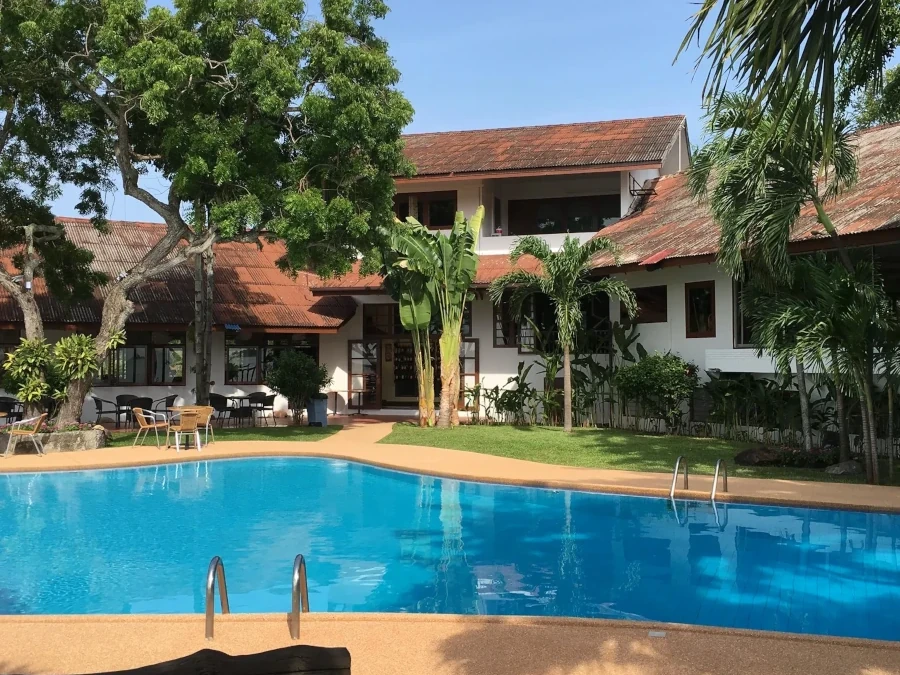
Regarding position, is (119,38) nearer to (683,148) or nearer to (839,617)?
(839,617)

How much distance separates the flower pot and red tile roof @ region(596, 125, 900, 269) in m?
7.52

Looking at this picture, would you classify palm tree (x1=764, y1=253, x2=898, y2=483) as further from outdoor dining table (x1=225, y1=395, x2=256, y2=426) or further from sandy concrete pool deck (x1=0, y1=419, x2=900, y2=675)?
outdoor dining table (x1=225, y1=395, x2=256, y2=426)

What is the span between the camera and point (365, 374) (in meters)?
24.7

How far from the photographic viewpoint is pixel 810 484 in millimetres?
11914

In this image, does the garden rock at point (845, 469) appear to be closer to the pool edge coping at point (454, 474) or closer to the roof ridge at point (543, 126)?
the pool edge coping at point (454, 474)

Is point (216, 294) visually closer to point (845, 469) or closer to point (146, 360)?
point (146, 360)

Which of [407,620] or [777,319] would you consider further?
[777,319]

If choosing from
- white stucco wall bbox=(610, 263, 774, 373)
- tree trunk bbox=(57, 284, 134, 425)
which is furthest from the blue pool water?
white stucco wall bbox=(610, 263, 774, 373)

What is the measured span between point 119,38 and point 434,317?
9.36 meters

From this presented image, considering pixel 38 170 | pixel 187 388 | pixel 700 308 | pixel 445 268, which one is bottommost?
pixel 187 388

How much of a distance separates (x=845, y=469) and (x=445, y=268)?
32.3 ft

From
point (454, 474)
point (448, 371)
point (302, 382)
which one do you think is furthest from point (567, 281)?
point (302, 382)

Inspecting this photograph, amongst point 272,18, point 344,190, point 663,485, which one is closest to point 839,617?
point 663,485

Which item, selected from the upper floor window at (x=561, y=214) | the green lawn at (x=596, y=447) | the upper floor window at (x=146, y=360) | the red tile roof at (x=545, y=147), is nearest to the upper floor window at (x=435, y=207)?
the red tile roof at (x=545, y=147)
